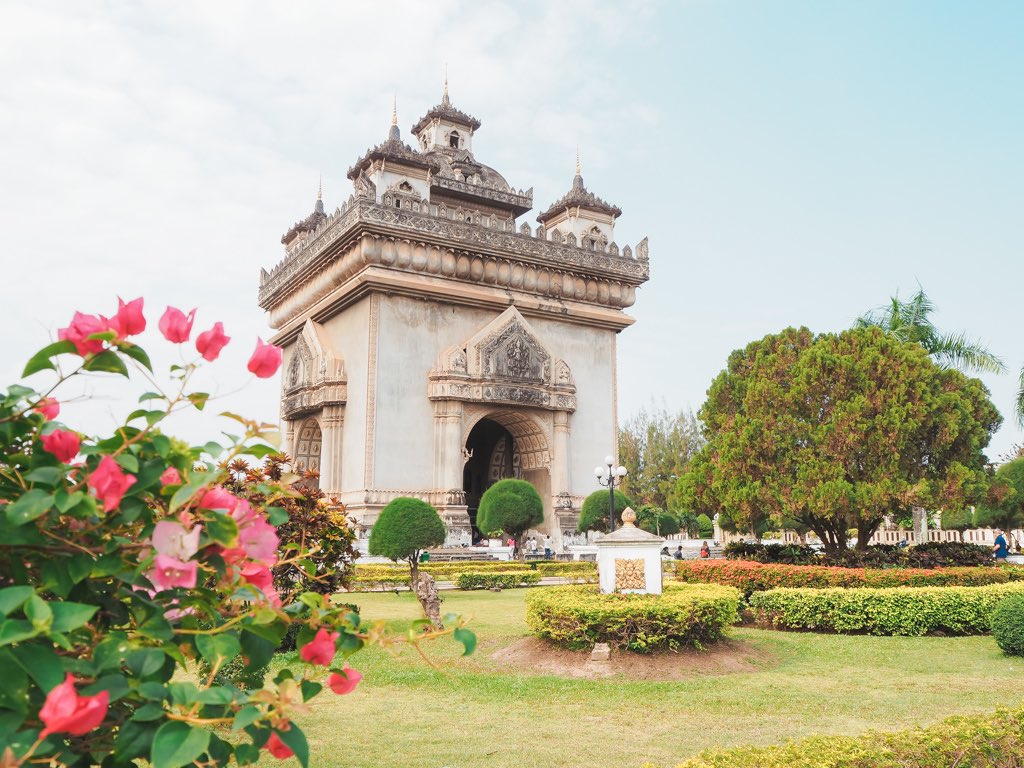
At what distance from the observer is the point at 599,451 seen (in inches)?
1057

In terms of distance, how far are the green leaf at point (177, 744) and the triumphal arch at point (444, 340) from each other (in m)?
20.8

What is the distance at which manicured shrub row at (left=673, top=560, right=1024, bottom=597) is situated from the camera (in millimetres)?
12867

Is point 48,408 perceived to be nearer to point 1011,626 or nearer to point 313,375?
point 1011,626

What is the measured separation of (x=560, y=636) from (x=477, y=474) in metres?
20.7

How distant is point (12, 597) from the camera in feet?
5.05

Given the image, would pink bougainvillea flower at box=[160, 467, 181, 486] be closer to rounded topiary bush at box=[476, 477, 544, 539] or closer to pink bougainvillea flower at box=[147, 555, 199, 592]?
pink bougainvillea flower at box=[147, 555, 199, 592]

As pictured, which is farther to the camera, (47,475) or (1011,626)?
(1011,626)

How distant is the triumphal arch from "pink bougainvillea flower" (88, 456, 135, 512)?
20707 millimetres

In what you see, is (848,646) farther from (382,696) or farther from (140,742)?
(140,742)

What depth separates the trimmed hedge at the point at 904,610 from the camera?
11391 mm

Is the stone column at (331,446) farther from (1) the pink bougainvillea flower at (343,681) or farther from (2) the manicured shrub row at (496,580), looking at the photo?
(1) the pink bougainvillea flower at (343,681)

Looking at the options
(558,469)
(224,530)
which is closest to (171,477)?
(224,530)

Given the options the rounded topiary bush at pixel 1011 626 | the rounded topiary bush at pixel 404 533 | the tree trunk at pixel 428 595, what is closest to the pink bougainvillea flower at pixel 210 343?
the tree trunk at pixel 428 595

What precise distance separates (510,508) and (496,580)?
10.5 ft
